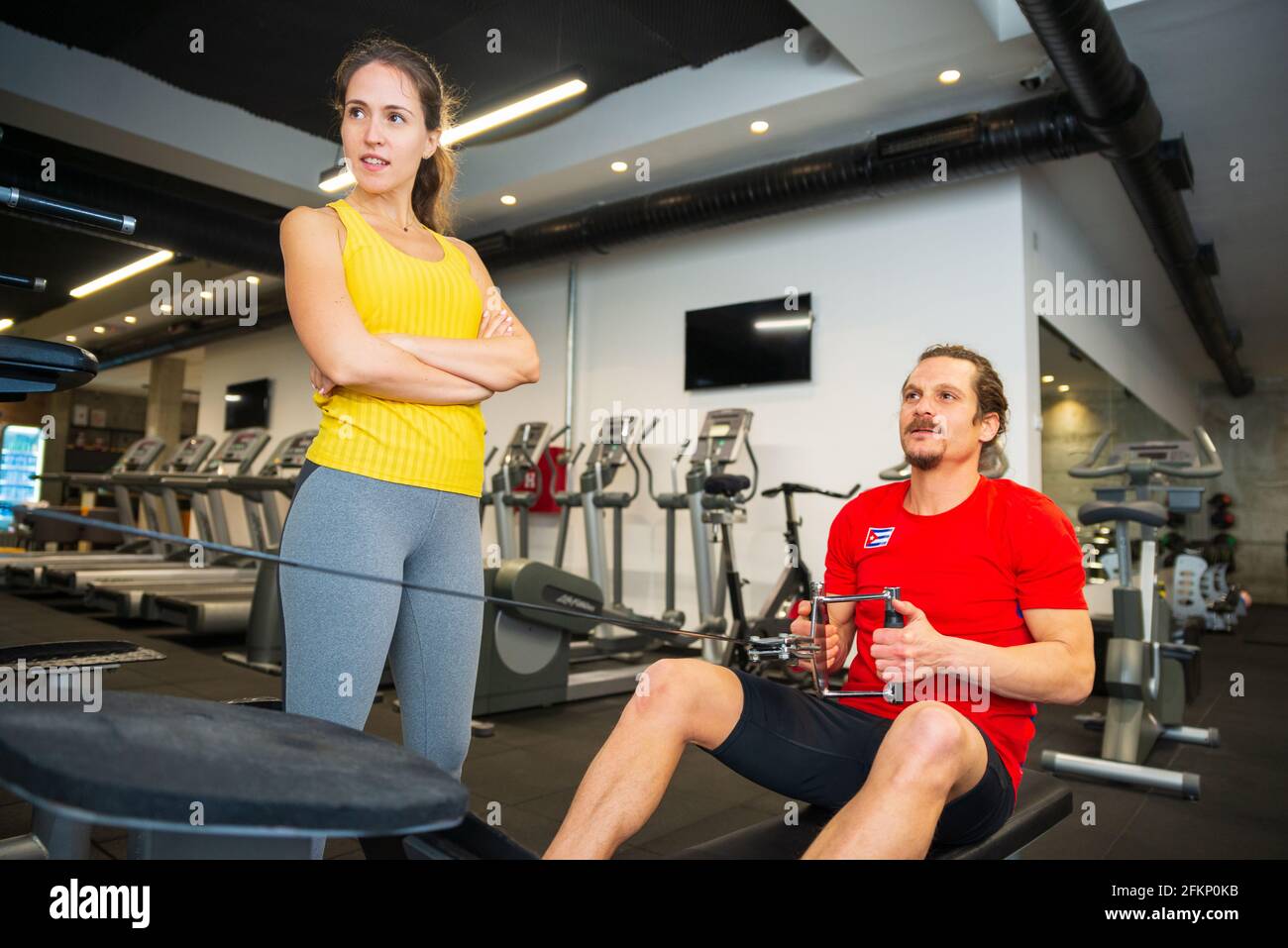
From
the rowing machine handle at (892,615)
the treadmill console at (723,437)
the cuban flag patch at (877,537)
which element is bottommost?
the rowing machine handle at (892,615)

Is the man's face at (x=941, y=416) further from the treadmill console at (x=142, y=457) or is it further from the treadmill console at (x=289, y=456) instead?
the treadmill console at (x=142, y=457)

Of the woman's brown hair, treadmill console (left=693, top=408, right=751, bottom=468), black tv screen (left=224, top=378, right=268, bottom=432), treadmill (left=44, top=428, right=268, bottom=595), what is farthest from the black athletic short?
black tv screen (left=224, top=378, right=268, bottom=432)

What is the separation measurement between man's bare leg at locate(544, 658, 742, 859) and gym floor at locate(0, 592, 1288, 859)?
1.96 ft

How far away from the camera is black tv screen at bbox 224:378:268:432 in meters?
9.34

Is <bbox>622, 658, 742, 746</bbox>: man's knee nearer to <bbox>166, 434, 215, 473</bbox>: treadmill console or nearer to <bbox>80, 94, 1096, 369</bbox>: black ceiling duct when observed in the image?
<bbox>80, 94, 1096, 369</bbox>: black ceiling duct

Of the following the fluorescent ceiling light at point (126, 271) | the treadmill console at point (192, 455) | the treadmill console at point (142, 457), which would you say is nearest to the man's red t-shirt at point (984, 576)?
the fluorescent ceiling light at point (126, 271)

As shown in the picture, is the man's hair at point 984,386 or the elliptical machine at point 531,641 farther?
the elliptical machine at point 531,641

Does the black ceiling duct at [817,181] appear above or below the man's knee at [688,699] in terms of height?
above

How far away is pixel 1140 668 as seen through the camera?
3.00 metres

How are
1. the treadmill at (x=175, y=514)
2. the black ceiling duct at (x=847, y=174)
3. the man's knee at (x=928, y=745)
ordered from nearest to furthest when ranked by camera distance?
the man's knee at (x=928, y=745) → the black ceiling duct at (x=847, y=174) → the treadmill at (x=175, y=514)

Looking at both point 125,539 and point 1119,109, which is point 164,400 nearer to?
point 125,539

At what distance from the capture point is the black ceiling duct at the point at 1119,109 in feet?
10.3

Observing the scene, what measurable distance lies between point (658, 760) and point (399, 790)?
720 millimetres

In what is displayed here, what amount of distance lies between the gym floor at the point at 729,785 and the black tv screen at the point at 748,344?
→ 2426mm
